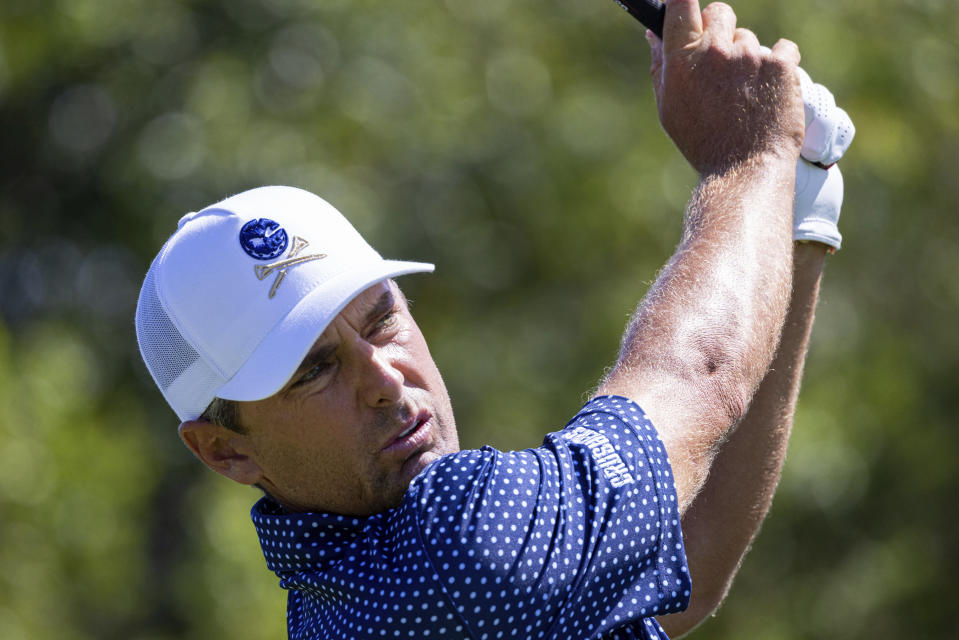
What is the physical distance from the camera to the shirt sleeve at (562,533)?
221 centimetres

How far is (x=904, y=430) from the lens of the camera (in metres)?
11.2

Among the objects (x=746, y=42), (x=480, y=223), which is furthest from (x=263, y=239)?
(x=480, y=223)

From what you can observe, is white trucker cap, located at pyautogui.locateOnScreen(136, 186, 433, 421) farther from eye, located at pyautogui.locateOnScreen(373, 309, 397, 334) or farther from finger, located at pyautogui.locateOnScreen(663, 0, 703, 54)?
finger, located at pyautogui.locateOnScreen(663, 0, 703, 54)

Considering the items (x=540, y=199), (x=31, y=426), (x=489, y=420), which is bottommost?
(x=31, y=426)

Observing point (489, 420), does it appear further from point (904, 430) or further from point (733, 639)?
point (904, 430)

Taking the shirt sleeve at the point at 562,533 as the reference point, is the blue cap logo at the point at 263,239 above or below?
above

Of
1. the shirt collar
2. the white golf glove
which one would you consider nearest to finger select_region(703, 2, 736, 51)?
the white golf glove

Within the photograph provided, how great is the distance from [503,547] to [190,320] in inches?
32.4

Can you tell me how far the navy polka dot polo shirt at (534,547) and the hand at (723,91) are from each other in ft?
2.27

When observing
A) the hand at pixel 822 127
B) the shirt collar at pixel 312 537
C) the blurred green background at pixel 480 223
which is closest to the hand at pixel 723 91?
the hand at pixel 822 127

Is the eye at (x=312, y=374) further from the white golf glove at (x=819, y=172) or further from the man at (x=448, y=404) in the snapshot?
the white golf glove at (x=819, y=172)

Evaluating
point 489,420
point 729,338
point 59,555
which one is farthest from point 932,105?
point 729,338

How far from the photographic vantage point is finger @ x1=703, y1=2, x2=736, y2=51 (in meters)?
2.73

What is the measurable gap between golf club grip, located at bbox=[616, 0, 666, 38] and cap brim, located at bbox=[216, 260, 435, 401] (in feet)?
2.77
